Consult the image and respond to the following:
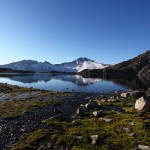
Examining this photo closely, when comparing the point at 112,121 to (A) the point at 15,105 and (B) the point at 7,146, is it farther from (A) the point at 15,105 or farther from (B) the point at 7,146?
(A) the point at 15,105

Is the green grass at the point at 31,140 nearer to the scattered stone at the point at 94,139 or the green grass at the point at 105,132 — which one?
the green grass at the point at 105,132

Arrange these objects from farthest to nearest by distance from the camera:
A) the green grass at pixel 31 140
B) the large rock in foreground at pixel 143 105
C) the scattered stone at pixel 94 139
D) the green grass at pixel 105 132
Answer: the large rock in foreground at pixel 143 105, the green grass at pixel 31 140, the scattered stone at pixel 94 139, the green grass at pixel 105 132

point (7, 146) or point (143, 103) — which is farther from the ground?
point (143, 103)

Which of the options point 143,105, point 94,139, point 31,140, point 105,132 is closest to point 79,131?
point 105,132

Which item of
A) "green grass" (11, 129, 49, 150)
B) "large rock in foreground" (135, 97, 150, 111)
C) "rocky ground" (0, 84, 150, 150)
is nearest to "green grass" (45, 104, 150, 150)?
"rocky ground" (0, 84, 150, 150)

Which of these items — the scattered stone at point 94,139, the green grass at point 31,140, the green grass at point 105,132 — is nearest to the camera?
the green grass at point 105,132

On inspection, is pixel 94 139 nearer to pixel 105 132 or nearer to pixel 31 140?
pixel 105 132

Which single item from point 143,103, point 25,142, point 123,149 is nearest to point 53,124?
point 25,142

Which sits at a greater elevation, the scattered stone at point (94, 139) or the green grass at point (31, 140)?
the scattered stone at point (94, 139)

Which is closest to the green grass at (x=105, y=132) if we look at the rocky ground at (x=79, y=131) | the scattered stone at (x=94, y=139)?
the rocky ground at (x=79, y=131)

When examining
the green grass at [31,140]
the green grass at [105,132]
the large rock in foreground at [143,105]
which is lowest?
the green grass at [31,140]

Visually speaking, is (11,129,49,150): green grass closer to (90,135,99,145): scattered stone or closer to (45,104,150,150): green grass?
(45,104,150,150): green grass

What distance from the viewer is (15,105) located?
47.6 metres

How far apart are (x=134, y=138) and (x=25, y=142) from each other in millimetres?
10483
